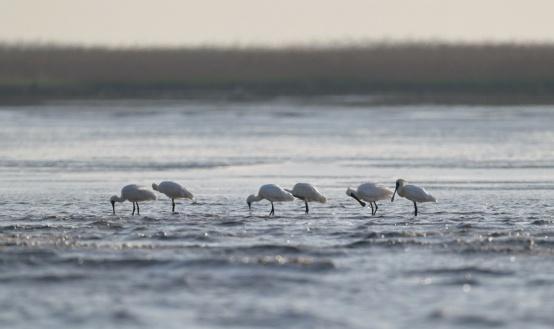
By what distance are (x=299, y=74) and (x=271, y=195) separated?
39799mm

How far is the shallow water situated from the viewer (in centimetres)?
1270

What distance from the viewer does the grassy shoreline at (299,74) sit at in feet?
176

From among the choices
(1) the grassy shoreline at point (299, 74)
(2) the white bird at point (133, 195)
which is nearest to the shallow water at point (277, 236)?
(2) the white bird at point (133, 195)

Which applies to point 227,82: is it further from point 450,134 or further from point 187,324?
point 187,324

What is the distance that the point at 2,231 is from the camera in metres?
17.5

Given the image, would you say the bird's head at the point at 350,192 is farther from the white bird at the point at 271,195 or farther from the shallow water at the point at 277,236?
the white bird at the point at 271,195

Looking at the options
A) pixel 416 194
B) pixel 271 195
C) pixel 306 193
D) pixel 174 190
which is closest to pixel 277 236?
pixel 271 195

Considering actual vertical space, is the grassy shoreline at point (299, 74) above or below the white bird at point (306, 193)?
above

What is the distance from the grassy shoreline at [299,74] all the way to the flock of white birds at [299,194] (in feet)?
93.7

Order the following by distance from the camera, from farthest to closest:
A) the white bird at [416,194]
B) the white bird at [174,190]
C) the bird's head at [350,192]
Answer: the bird's head at [350,192] → the white bird at [174,190] → the white bird at [416,194]

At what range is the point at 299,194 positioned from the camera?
19797 mm

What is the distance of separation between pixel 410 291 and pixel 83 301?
3089 mm

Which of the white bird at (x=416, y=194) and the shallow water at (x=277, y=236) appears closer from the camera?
the shallow water at (x=277, y=236)

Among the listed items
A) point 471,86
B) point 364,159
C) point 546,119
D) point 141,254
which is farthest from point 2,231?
point 471,86
